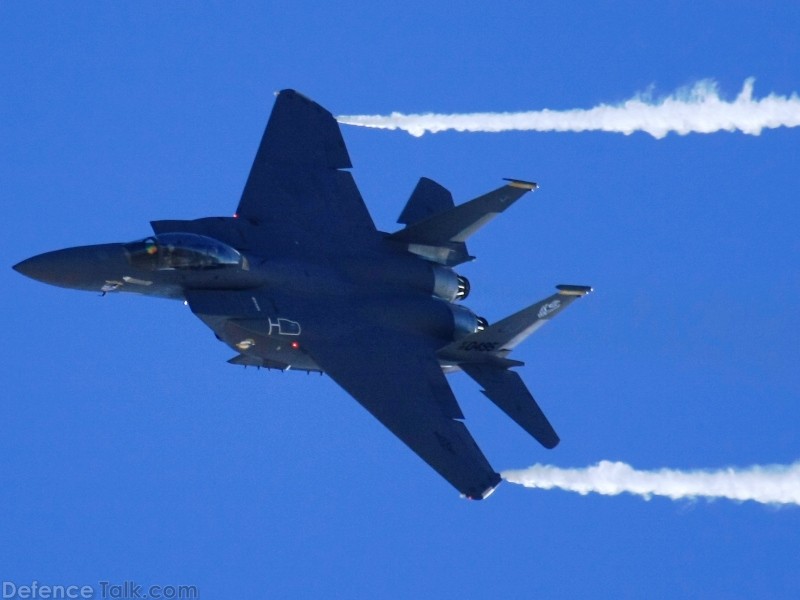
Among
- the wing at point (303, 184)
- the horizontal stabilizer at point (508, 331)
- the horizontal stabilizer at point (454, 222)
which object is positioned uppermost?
the wing at point (303, 184)

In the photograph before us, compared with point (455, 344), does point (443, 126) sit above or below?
above

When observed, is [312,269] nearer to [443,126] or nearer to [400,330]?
[400,330]

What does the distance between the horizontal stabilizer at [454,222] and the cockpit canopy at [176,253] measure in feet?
→ 12.3

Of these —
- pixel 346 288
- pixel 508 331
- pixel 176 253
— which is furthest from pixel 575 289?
pixel 176 253

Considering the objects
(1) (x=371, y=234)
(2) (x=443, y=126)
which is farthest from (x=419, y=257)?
(2) (x=443, y=126)

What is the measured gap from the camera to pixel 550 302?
31547 millimetres

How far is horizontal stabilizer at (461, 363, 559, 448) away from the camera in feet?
102

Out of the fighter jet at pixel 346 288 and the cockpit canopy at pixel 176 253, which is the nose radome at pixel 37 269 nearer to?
the fighter jet at pixel 346 288

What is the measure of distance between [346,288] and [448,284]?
6.80ft

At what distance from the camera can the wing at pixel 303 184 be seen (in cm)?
3275

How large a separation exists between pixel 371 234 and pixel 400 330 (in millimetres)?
2243

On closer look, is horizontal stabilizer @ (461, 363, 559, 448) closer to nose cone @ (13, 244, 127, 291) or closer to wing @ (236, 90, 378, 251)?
wing @ (236, 90, 378, 251)

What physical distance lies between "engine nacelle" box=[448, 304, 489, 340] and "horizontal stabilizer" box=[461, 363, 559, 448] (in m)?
0.73

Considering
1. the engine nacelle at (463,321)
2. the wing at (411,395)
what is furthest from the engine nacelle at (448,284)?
the wing at (411,395)
